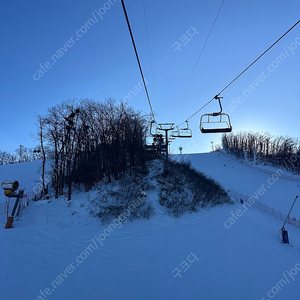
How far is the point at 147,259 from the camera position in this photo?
28.9ft

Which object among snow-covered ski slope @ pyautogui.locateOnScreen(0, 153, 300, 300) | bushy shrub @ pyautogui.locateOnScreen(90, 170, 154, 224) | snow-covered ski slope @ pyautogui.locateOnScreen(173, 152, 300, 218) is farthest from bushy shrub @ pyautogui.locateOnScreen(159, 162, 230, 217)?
snow-covered ski slope @ pyautogui.locateOnScreen(173, 152, 300, 218)

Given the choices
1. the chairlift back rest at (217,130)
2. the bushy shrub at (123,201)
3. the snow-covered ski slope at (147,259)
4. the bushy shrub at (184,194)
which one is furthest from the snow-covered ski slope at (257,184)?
the chairlift back rest at (217,130)

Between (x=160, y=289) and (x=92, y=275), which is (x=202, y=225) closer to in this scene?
(x=160, y=289)

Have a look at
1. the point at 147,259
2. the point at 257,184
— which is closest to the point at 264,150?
the point at 257,184

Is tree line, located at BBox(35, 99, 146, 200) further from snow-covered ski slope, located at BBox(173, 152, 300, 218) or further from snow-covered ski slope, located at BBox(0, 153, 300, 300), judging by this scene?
snow-covered ski slope, located at BBox(173, 152, 300, 218)

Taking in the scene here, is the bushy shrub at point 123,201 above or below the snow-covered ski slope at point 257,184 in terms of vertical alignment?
above

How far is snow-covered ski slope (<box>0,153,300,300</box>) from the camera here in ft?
21.6

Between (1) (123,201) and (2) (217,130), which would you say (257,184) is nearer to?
(1) (123,201)

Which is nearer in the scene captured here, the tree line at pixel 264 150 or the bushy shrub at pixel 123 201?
the bushy shrub at pixel 123 201

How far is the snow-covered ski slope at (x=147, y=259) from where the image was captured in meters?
6.57

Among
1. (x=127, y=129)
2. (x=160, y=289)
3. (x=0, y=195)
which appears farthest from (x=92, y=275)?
(x=0, y=195)

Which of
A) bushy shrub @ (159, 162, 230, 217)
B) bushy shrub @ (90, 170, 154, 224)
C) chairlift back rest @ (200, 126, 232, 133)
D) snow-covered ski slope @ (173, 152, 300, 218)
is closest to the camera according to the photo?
chairlift back rest @ (200, 126, 232, 133)

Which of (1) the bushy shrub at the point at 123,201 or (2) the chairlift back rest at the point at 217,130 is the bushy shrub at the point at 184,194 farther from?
(2) the chairlift back rest at the point at 217,130

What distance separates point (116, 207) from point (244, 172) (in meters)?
38.5
